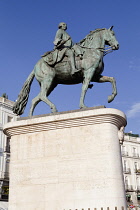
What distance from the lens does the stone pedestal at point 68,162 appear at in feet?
23.6

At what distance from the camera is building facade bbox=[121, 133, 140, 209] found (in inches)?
2102

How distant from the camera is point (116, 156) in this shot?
7520 millimetres

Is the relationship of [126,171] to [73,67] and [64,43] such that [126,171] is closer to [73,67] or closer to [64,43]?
[64,43]

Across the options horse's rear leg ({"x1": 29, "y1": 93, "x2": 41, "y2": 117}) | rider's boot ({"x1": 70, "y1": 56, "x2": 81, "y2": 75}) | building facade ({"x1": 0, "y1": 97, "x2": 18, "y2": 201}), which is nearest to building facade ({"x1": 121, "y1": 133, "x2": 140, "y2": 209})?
building facade ({"x1": 0, "y1": 97, "x2": 18, "y2": 201})

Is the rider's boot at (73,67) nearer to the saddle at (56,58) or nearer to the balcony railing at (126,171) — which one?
the saddle at (56,58)

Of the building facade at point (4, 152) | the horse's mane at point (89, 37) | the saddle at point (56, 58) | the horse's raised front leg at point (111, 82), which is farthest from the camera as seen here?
the building facade at point (4, 152)

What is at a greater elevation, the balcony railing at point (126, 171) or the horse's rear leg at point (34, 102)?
the horse's rear leg at point (34, 102)

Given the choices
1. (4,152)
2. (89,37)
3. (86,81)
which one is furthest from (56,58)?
(4,152)

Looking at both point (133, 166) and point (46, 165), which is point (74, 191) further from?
point (133, 166)

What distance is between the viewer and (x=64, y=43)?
375 inches

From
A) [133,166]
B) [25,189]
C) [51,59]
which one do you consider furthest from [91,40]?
[133,166]

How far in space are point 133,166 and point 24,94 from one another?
163 feet

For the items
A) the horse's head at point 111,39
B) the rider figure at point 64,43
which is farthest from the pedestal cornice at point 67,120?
the horse's head at point 111,39

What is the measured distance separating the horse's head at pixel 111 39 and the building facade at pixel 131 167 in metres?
46.7
